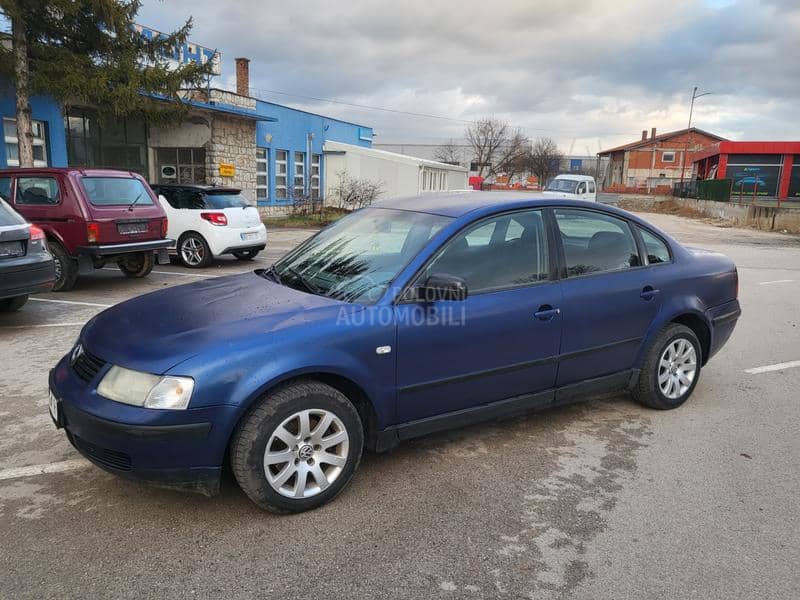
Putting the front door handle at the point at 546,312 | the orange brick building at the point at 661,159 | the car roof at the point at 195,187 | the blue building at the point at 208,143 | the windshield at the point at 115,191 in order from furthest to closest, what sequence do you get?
the orange brick building at the point at 661,159 → the blue building at the point at 208,143 → the car roof at the point at 195,187 → the windshield at the point at 115,191 → the front door handle at the point at 546,312

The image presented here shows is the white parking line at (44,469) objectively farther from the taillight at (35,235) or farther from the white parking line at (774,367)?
the white parking line at (774,367)

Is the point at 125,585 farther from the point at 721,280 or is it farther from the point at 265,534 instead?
the point at 721,280

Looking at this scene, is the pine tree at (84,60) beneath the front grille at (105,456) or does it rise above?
above

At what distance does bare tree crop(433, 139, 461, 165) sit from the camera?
82375 millimetres

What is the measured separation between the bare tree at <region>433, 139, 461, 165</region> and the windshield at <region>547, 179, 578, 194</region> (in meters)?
58.3

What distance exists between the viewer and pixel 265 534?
2.92 meters

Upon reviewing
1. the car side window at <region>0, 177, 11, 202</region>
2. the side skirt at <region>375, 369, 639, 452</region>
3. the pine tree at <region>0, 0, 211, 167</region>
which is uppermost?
the pine tree at <region>0, 0, 211, 167</region>

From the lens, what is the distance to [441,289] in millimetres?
3264

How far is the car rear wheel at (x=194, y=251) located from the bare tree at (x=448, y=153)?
72.7 m

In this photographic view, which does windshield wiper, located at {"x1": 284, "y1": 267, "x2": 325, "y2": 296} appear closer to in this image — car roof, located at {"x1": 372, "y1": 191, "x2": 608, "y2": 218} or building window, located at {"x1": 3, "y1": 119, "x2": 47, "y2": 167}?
car roof, located at {"x1": 372, "y1": 191, "x2": 608, "y2": 218}

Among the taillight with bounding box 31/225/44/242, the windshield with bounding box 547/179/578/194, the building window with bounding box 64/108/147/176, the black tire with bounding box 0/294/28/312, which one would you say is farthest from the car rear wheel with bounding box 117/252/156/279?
the windshield with bounding box 547/179/578/194

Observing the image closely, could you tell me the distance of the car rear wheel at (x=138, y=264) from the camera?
398 inches

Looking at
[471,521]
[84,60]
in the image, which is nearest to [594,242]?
[471,521]

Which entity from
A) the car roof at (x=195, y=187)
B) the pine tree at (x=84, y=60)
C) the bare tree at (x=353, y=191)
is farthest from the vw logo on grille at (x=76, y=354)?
the bare tree at (x=353, y=191)
